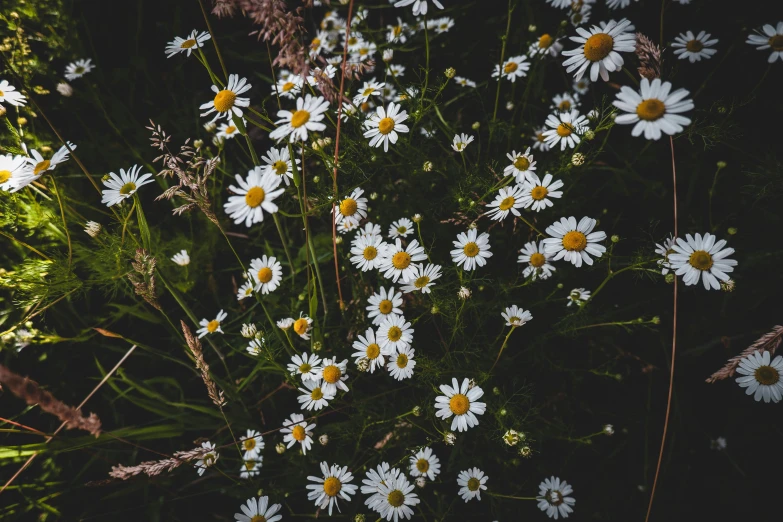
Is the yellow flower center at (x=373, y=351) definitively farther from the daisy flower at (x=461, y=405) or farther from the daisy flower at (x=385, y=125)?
the daisy flower at (x=385, y=125)

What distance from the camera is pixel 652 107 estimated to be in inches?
49.2

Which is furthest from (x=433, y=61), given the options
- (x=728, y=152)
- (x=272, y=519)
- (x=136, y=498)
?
(x=136, y=498)

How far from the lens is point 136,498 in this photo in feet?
6.57

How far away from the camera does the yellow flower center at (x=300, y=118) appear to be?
1.30m

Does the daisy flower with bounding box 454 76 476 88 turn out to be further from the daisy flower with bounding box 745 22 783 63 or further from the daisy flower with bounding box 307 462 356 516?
the daisy flower with bounding box 307 462 356 516

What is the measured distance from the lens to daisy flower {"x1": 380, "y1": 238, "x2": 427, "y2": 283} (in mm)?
1717

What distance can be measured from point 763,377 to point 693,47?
151 centimetres

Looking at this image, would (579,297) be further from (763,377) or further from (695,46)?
(695,46)

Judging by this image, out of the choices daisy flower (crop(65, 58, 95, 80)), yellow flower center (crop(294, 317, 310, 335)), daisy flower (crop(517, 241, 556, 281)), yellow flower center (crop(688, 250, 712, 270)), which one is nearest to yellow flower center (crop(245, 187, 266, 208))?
yellow flower center (crop(294, 317, 310, 335))

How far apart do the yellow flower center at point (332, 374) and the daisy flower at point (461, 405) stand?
39cm

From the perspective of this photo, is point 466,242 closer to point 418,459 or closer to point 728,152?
point 418,459

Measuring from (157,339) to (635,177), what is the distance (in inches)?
102

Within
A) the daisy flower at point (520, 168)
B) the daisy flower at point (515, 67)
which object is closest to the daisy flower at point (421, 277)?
the daisy flower at point (520, 168)

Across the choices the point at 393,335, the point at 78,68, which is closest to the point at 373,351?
the point at 393,335
